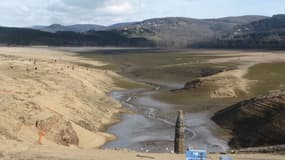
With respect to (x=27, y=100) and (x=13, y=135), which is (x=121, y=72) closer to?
(x=27, y=100)

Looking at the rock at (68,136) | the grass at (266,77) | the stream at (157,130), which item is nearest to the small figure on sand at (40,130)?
the rock at (68,136)

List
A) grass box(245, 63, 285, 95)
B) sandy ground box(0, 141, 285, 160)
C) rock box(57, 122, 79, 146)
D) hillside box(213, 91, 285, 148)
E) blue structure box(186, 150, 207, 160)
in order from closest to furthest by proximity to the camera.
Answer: blue structure box(186, 150, 207, 160) < sandy ground box(0, 141, 285, 160) < rock box(57, 122, 79, 146) < hillside box(213, 91, 285, 148) < grass box(245, 63, 285, 95)

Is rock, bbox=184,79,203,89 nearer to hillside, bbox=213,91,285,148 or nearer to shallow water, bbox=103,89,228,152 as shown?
shallow water, bbox=103,89,228,152

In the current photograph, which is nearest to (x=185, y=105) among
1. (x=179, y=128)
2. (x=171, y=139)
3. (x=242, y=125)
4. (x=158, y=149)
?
(x=242, y=125)

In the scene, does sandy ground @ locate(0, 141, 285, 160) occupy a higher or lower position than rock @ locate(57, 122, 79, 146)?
higher

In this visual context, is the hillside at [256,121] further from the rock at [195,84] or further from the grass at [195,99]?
the rock at [195,84]

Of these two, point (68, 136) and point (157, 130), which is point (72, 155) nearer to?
point (68, 136)

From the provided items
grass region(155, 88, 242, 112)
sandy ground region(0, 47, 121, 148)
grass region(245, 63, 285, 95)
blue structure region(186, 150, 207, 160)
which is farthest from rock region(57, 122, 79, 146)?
grass region(245, 63, 285, 95)
